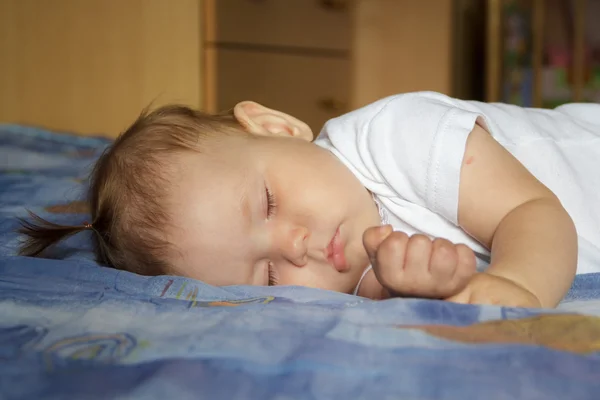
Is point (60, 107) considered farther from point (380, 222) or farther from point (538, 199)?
point (538, 199)

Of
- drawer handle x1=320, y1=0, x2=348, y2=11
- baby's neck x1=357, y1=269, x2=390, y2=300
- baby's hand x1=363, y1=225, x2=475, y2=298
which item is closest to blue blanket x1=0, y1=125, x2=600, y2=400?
baby's hand x1=363, y1=225, x2=475, y2=298

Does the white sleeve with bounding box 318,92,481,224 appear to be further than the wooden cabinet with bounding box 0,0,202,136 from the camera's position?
No

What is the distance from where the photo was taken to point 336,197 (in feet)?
3.01

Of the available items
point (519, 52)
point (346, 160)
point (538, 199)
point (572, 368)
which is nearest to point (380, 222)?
point (346, 160)

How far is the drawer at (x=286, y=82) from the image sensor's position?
102 inches

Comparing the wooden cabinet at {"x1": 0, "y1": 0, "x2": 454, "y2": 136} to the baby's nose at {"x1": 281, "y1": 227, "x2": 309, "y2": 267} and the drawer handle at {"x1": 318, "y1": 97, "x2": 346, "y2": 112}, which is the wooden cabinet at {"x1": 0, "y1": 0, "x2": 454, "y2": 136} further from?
the baby's nose at {"x1": 281, "y1": 227, "x2": 309, "y2": 267}

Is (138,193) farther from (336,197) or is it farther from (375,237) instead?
(375,237)

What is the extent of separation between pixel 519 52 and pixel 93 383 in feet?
10.4

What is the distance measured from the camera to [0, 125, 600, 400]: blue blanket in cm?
48

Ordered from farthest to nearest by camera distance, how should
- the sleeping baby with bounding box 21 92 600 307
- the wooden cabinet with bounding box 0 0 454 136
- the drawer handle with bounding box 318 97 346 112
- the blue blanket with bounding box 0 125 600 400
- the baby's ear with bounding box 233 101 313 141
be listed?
1. the drawer handle with bounding box 318 97 346 112
2. the wooden cabinet with bounding box 0 0 454 136
3. the baby's ear with bounding box 233 101 313 141
4. the sleeping baby with bounding box 21 92 600 307
5. the blue blanket with bounding box 0 125 600 400

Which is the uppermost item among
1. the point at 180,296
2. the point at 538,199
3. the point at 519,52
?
the point at 519,52

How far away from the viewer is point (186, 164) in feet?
2.97

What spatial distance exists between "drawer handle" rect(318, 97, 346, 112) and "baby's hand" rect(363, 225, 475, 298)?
2.48 m

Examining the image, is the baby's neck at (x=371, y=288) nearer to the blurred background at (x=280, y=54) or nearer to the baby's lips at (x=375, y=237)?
the baby's lips at (x=375, y=237)
